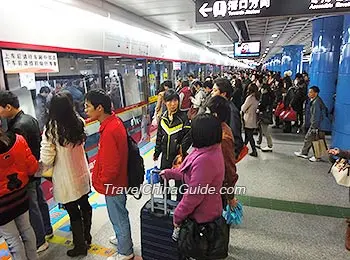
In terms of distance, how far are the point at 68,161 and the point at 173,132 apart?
1064mm

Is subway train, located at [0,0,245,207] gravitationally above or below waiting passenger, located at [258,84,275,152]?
above

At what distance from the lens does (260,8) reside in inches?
134

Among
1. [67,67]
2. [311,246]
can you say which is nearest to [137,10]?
[67,67]

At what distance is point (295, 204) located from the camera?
11.5 ft

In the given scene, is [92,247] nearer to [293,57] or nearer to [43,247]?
[43,247]

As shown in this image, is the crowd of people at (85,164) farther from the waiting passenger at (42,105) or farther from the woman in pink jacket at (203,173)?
the waiting passenger at (42,105)

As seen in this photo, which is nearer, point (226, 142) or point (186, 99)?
point (226, 142)

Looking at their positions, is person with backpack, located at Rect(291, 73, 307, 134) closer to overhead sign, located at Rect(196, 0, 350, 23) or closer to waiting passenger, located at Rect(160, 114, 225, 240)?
overhead sign, located at Rect(196, 0, 350, 23)

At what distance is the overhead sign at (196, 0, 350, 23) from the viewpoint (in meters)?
3.18

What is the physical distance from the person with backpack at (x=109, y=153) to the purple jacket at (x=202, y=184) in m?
0.64

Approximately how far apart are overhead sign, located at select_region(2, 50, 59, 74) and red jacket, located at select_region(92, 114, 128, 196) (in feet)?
4.93

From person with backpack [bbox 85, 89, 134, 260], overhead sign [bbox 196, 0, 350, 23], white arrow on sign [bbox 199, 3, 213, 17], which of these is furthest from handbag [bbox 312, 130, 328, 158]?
person with backpack [bbox 85, 89, 134, 260]

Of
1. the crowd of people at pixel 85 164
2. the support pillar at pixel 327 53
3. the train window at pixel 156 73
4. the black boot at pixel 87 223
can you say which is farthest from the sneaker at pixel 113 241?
the support pillar at pixel 327 53

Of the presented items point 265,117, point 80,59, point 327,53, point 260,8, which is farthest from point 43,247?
point 327,53
